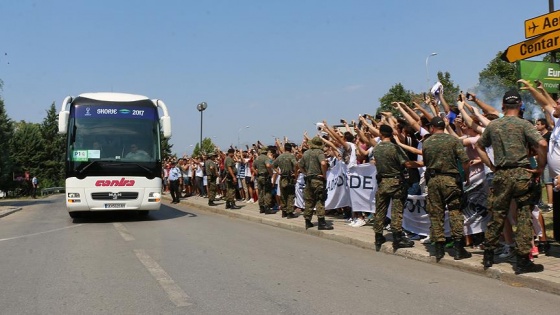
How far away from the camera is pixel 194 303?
514 cm

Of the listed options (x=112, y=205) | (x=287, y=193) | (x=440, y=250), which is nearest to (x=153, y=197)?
(x=112, y=205)

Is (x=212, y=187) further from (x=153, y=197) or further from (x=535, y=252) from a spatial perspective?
(x=535, y=252)

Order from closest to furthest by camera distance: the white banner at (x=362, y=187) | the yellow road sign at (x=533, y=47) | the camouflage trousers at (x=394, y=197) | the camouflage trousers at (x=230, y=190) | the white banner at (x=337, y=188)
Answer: the camouflage trousers at (x=394, y=197), the yellow road sign at (x=533, y=47), the white banner at (x=362, y=187), the white banner at (x=337, y=188), the camouflage trousers at (x=230, y=190)

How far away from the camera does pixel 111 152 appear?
1262 cm

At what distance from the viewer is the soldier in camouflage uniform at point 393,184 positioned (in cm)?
780

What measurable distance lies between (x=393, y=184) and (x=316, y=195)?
2847 mm

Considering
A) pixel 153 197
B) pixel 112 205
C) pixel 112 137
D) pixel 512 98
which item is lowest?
pixel 112 205

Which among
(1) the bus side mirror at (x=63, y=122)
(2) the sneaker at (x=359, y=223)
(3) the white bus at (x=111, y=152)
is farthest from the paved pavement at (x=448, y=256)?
(1) the bus side mirror at (x=63, y=122)

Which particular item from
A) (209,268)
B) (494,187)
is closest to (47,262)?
(209,268)

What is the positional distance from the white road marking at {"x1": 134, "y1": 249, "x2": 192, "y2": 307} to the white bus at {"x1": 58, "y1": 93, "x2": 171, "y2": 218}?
15.8ft

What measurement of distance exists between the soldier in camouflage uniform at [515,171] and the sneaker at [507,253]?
29.7 inches

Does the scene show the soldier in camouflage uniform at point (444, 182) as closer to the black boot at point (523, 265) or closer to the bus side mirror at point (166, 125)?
the black boot at point (523, 265)

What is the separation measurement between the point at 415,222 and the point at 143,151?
7.44m

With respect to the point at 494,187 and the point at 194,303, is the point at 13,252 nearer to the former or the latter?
the point at 194,303
